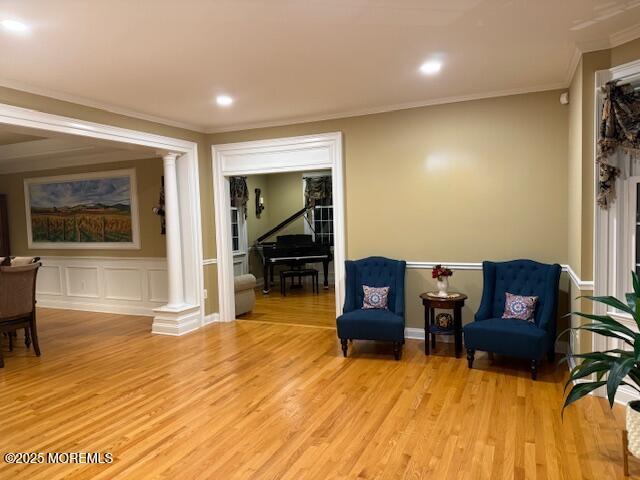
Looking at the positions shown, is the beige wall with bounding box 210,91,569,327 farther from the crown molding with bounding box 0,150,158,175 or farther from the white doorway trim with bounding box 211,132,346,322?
the crown molding with bounding box 0,150,158,175

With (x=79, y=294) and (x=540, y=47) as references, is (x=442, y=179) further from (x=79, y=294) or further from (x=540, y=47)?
(x=79, y=294)

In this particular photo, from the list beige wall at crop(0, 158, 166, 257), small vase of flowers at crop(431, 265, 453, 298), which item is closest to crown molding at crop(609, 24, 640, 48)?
small vase of flowers at crop(431, 265, 453, 298)

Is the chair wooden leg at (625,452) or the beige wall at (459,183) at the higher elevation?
the beige wall at (459,183)

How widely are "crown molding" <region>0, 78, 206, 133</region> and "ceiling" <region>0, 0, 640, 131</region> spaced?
16mm

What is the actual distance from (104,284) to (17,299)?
2.41 meters

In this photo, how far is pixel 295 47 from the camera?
313cm

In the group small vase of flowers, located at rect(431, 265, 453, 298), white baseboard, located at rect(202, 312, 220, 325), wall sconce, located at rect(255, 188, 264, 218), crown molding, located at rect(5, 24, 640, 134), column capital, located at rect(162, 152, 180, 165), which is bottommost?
white baseboard, located at rect(202, 312, 220, 325)

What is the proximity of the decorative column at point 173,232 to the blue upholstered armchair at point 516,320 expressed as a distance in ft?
11.8

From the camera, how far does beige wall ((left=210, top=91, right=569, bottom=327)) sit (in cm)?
433

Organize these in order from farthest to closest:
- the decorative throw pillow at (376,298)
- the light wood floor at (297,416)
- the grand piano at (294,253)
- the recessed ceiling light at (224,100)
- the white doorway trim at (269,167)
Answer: the grand piano at (294,253)
the white doorway trim at (269,167)
the decorative throw pillow at (376,298)
the recessed ceiling light at (224,100)
the light wood floor at (297,416)

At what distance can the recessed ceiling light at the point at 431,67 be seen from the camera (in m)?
3.56

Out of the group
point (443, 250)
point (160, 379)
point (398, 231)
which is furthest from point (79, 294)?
point (443, 250)

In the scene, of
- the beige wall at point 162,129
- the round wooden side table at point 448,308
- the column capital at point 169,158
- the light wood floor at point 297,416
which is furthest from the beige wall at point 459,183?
the column capital at point 169,158

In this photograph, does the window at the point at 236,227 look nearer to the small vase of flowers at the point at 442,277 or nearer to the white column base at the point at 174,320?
the white column base at the point at 174,320
